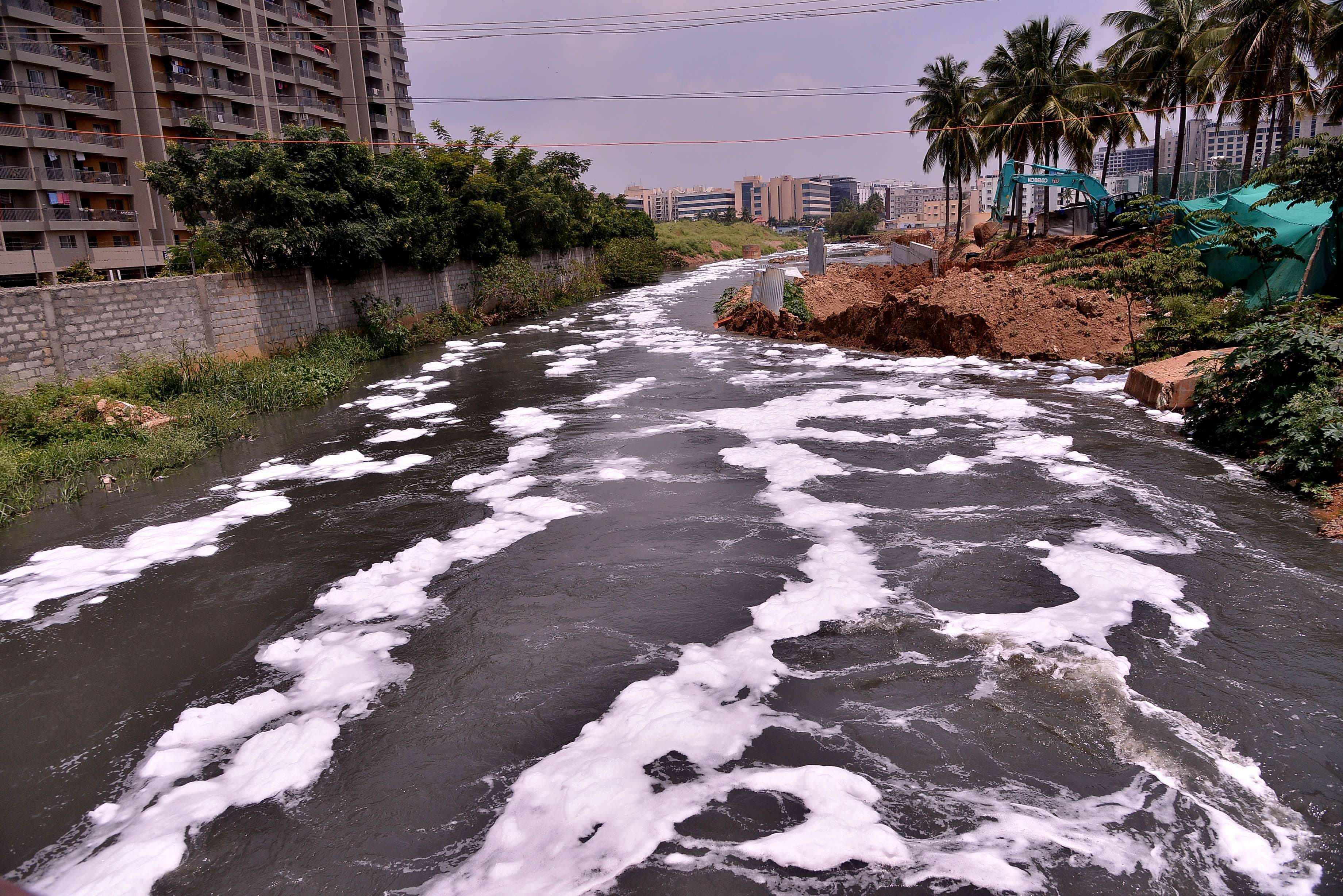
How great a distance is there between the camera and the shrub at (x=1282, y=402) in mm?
7754

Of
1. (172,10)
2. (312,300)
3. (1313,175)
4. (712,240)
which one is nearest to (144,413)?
(312,300)

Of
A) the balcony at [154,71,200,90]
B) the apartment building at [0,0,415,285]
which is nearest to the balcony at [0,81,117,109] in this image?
the apartment building at [0,0,415,285]

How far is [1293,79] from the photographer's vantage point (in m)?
23.5

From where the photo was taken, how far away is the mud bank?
1555 cm

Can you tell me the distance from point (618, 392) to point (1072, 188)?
19.1 metres

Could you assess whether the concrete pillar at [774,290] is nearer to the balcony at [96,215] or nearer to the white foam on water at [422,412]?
the white foam on water at [422,412]

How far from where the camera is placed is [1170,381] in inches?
447

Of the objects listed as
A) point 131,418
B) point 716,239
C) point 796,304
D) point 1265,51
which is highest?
point 1265,51

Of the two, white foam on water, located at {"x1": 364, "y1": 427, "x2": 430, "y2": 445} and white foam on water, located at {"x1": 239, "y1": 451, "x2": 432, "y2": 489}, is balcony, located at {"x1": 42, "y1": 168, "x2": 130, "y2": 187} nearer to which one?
white foam on water, located at {"x1": 364, "y1": 427, "x2": 430, "y2": 445}

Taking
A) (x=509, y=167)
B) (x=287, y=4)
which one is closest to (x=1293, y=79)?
(x=509, y=167)

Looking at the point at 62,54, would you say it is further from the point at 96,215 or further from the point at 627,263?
the point at 627,263

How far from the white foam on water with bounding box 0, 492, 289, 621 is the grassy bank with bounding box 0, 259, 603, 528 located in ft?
5.76

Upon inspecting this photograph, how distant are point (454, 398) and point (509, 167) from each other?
56.9ft

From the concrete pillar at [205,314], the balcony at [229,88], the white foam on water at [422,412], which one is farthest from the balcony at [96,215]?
the white foam on water at [422,412]
